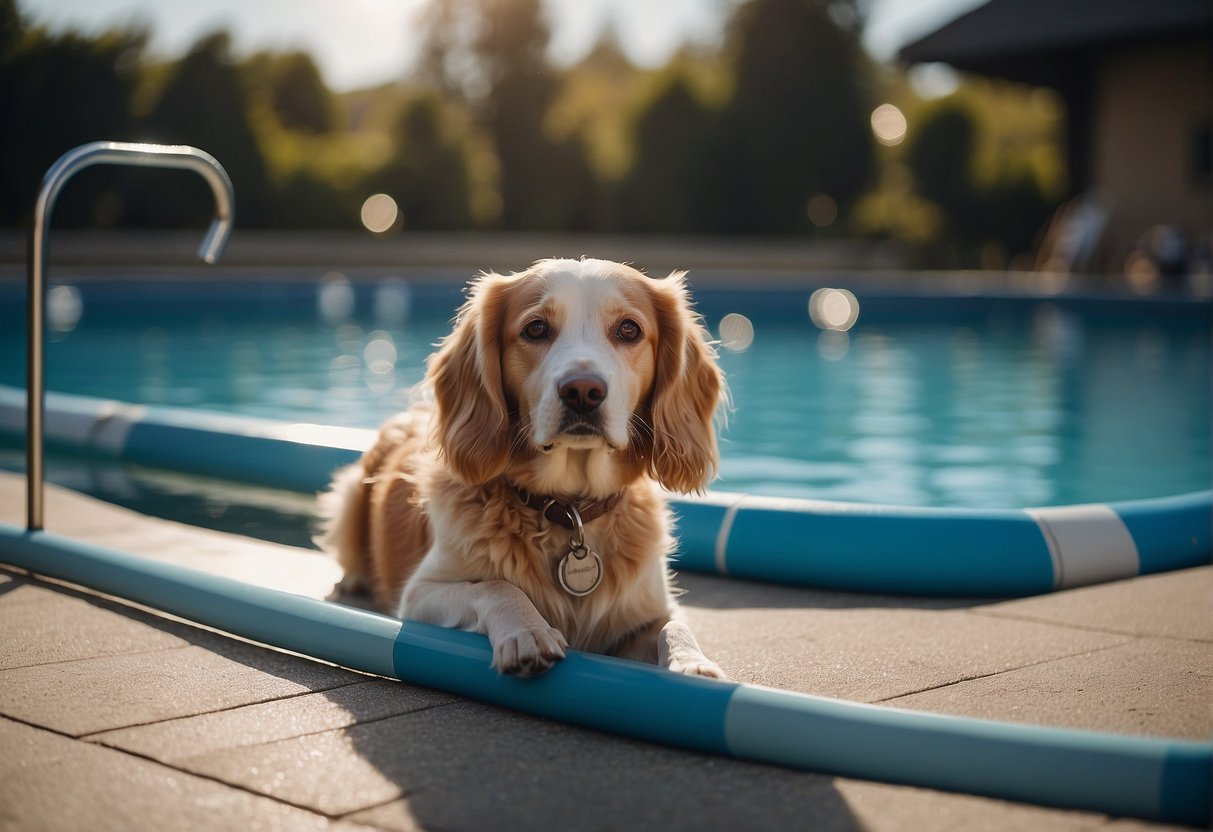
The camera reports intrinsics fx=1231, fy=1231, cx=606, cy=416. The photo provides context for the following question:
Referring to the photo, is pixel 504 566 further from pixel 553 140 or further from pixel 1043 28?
pixel 553 140

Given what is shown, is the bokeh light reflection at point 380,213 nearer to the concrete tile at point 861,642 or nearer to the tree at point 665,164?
the tree at point 665,164

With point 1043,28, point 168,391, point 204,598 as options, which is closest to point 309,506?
point 204,598

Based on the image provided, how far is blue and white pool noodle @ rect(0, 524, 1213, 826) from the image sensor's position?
223cm

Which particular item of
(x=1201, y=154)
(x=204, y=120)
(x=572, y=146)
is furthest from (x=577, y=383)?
(x=572, y=146)

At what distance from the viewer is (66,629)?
3523 millimetres

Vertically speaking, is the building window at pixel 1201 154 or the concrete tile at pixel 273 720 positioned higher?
the building window at pixel 1201 154

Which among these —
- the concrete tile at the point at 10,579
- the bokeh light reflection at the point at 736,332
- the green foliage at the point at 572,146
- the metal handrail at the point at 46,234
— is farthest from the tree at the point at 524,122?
the concrete tile at the point at 10,579

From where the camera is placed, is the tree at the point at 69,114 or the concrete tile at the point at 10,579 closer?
the concrete tile at the point at 10,579

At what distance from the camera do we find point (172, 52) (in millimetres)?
25781

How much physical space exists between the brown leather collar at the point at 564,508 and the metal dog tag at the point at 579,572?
8cm

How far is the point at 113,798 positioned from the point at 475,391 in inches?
59.1

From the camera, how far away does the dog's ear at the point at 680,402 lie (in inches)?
138

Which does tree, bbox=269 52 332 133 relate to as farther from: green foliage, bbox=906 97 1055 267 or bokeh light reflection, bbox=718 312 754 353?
bokeh light reflection, bbox=718 312 754 353

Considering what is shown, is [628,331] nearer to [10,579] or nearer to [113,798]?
[113,798]
